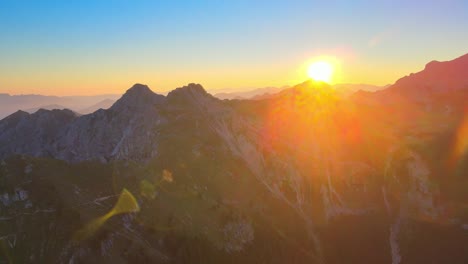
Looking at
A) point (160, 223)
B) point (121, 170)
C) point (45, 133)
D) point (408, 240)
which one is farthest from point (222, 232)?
point (45, 133)

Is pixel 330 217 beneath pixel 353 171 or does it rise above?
beneath

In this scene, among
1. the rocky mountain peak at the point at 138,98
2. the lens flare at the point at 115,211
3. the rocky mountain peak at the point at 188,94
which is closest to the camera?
the lens flare at the point at 115,211

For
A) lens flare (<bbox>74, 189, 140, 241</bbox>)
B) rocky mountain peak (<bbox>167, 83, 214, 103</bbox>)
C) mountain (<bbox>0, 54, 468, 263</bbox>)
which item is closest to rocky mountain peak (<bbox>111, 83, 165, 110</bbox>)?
mountain (<bbox>0, 54, 468, 263</bbox>)

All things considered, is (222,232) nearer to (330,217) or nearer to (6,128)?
(330,217)

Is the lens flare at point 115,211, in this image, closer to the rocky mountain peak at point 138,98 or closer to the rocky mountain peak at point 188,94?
the rocky mountain peak at point 188,94

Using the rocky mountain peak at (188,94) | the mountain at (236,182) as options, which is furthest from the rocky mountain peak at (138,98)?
the rocky mountain peak at (188,94)

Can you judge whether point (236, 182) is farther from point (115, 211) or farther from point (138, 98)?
point (138, 98)

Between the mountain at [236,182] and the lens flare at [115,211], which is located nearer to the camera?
the lens flare at [115,211]

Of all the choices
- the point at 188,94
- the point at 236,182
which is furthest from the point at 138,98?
the point at 236,182

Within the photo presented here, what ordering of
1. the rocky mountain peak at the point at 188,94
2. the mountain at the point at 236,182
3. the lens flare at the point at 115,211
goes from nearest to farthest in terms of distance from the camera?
the lens flare at the point at 115,211 < the mountain at the point at 236,182 < the rocky mountain peak at the point at 188,94
